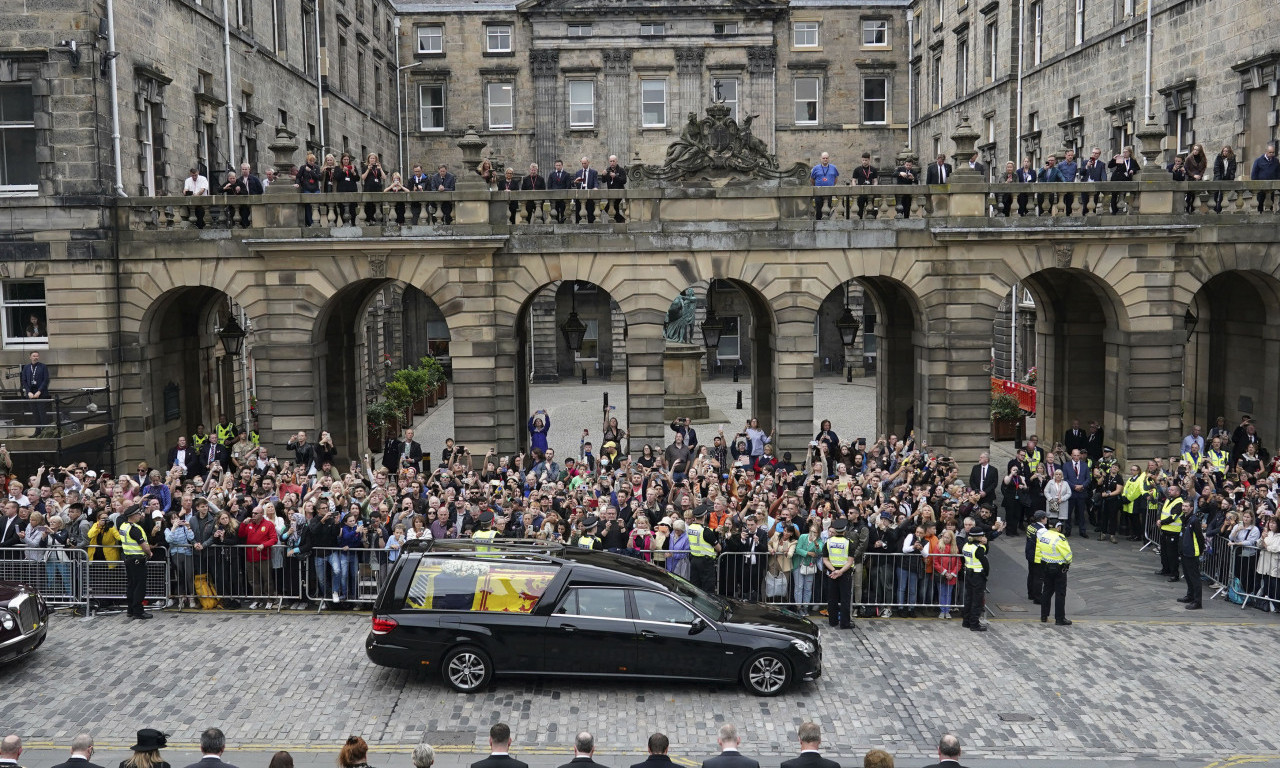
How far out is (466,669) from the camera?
13.9 meters

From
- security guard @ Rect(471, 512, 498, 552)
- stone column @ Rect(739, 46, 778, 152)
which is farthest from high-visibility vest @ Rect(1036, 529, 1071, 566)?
stone column @ Rect(739, 46, 778, 152)

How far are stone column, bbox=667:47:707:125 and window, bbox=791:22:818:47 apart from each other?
440 cm

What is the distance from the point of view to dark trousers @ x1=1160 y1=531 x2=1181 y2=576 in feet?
62.6

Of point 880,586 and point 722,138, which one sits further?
point 722,138

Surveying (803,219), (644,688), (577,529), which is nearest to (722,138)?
(803,219)

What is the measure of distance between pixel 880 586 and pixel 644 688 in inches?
178

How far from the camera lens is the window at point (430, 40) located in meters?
53.7

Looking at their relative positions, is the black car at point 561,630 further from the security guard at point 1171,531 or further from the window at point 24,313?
the window at point 24,313

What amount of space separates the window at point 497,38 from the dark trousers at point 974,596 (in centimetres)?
4275

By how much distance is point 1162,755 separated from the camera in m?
12.3

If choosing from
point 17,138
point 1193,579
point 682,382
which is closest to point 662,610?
point 1193,579

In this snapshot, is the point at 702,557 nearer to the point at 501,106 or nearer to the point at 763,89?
the point at 763,89

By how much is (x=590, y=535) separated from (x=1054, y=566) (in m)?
6.56

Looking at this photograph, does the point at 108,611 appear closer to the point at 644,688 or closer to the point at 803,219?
the point at 644,688
